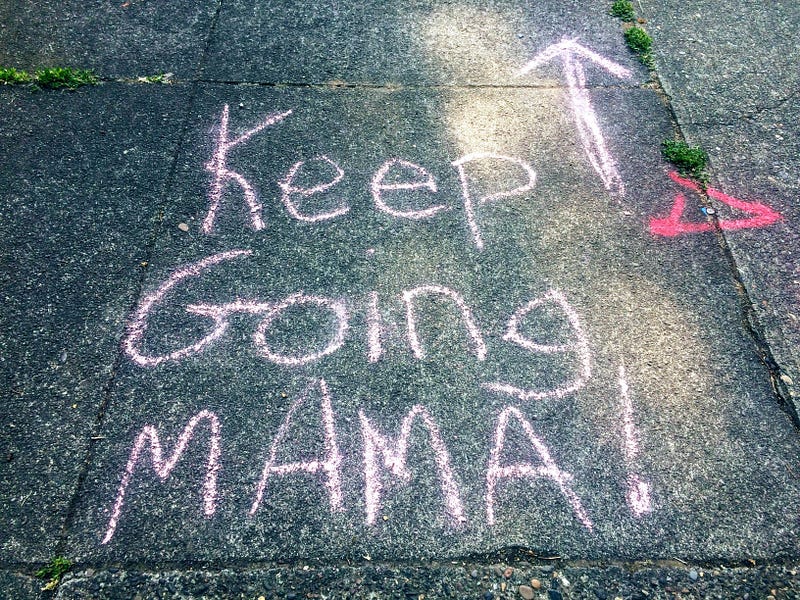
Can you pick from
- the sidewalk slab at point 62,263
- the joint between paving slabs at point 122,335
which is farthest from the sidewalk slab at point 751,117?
the sidewalk slab at point 62,263

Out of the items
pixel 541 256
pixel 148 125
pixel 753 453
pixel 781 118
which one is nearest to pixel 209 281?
pixel 148 125

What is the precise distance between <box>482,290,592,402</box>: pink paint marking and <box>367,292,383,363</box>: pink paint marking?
488 mm

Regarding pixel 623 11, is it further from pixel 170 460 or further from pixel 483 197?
pixel 170 460

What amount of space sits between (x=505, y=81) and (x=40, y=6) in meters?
3.23

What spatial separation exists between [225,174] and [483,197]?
1.39 meters

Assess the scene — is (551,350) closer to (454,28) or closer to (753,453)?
(753,453)

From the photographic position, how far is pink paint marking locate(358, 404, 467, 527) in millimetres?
2309

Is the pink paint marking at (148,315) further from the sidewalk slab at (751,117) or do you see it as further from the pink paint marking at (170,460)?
the sidewalk slab at (751,117)

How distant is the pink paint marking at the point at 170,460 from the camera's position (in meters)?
2.29

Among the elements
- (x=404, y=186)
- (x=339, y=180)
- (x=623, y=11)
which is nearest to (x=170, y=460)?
(x=339, y=180)

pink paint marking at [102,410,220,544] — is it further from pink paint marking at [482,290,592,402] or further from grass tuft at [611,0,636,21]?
grass tuft at [611,0,636,21]

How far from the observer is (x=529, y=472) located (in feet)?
7.84

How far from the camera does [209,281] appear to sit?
2900 mm

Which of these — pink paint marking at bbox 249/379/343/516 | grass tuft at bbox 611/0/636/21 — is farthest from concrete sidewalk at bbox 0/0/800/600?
grass tuft at bbox 611/0/636/21
